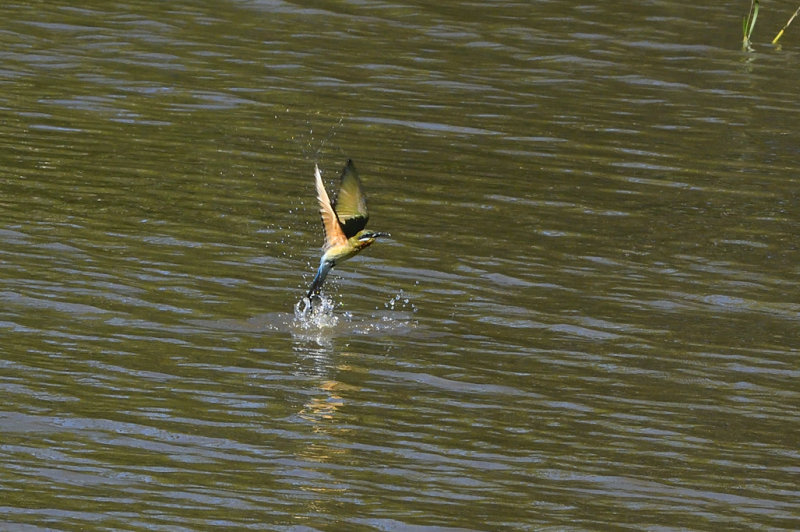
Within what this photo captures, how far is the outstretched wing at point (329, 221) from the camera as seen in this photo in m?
8.66

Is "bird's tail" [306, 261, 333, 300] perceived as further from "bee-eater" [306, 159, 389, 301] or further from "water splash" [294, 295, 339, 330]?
"water splash" [294, 295, 339, 330]

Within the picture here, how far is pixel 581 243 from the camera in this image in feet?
36.8

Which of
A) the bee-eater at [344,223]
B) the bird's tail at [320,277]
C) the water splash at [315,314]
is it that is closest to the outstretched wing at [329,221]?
the bee-eater at [344,223]

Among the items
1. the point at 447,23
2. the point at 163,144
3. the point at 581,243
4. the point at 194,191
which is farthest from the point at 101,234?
the point at 447,23

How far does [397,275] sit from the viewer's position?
10344mm

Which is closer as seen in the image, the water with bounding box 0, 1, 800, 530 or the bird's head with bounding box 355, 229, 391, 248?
the water with bounding box 0, 1, 800, 530

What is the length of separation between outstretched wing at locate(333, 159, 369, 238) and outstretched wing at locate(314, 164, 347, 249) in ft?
0.27

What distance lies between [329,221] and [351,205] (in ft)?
1.20

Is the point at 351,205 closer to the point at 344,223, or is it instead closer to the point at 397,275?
the point at 344,223

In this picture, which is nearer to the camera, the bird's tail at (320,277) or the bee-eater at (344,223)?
the bee-eater at (344,223)

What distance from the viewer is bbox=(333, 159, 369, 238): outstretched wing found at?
29.2 ft

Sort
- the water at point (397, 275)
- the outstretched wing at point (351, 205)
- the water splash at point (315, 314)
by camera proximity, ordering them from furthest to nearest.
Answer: the water splash at point (315, 314) → the outstretched wing at point (351, 205) → the water at point (397, 275)

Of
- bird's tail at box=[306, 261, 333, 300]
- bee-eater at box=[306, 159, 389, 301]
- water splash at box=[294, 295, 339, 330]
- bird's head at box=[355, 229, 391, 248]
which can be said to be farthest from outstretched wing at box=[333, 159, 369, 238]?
water splash at box=[294, 295, 339, 330]

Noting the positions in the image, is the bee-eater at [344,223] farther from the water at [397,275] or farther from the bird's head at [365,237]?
the water at [397,275]
